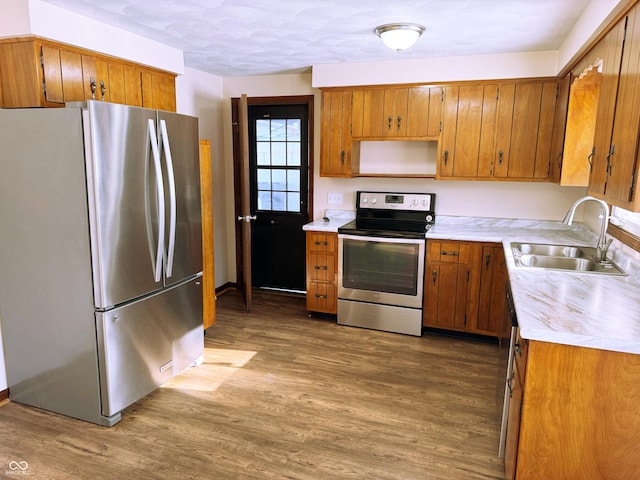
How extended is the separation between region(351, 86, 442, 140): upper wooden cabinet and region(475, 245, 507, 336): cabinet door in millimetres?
1129

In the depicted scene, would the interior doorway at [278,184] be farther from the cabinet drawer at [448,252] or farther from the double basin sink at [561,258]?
the double basin sink at [561,258]

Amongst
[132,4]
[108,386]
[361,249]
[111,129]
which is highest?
[132,4]

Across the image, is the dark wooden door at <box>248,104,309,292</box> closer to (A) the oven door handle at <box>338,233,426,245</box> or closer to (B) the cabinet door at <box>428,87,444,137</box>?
(A) the oven door handle at <box>338,233,426,245</box>

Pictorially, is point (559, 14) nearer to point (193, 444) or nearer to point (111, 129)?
point (111, 129)

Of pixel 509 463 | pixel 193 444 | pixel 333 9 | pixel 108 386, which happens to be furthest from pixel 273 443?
pixel 333 9

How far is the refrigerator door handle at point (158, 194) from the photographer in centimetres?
255

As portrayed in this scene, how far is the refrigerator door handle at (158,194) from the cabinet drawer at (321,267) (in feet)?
5.46

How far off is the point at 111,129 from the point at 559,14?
257 centimetres

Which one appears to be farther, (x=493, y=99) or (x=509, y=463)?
(x=493, y=99)

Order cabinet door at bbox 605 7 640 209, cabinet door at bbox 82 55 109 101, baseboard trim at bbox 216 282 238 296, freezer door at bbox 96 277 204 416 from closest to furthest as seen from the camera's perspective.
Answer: cabinet door at bbox 605 7 640 209 → freezer door at bbox 96 277 204 416 → cabinet door at bbox 82 55 109 101 → baseboard trim at bbox 216 282 238 296

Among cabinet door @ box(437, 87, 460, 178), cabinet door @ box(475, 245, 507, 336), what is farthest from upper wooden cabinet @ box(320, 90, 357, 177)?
cabinet door @ box(475, 245, 507, 336)

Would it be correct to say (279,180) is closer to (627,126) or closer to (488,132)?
(488,132)

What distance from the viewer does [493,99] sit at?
368cm

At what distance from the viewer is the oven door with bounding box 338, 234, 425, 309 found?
3.76 m
